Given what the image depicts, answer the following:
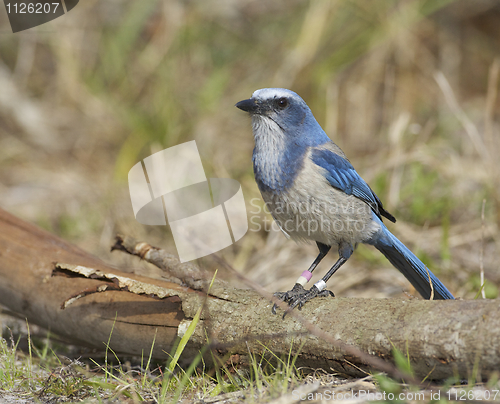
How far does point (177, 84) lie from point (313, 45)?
1.78m

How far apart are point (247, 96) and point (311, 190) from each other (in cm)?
381

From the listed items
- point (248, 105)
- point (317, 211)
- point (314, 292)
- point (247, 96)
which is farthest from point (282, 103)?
point (247, 96)

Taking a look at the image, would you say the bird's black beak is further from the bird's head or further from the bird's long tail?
the bird's long tail

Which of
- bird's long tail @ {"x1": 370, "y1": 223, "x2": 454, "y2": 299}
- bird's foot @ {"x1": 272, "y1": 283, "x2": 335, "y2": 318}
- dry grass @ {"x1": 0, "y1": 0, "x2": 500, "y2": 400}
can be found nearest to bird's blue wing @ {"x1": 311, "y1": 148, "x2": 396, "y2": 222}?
bird's long tail @ {"x1": 370, "y1": 223, "x2": 454, "y2": 299}

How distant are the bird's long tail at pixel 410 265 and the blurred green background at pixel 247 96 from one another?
77cm

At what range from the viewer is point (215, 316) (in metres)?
2.16

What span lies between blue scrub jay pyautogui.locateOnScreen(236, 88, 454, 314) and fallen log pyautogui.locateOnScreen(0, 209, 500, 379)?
1.41 ft

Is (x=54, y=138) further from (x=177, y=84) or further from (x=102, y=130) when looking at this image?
(x=177, y=84)

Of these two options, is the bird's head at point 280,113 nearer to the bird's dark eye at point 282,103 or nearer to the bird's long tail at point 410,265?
the bird's dark eye at point 282,103

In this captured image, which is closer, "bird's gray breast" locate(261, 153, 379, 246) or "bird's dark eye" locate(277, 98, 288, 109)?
"bird's gray breast" locate(261, 153, 379, 246)

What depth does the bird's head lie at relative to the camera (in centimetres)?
279

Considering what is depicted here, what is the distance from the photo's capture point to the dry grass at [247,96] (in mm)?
4207

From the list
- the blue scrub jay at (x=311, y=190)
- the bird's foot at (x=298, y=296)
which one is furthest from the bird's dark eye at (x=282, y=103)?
the bird's foot at (x=298, y=296)

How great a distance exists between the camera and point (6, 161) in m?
5.84
